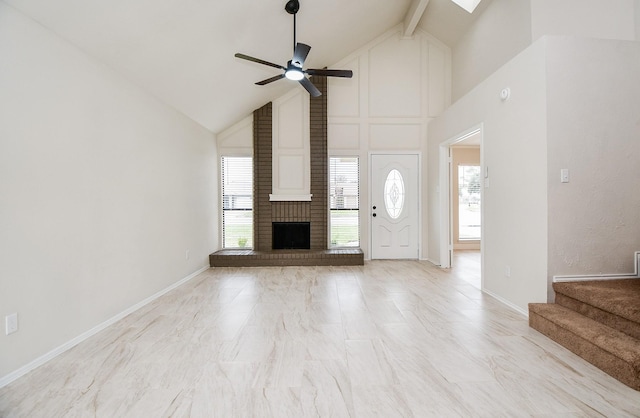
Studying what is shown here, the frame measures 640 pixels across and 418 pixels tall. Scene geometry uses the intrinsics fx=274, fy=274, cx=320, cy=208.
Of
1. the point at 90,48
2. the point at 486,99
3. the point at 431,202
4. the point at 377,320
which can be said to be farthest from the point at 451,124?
the point at 90,48

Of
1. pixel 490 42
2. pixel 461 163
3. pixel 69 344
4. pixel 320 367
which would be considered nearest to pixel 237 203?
pixel 69 344

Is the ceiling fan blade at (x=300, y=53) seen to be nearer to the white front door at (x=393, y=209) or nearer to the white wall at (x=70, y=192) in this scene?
the white wall at (x=70, y=192)

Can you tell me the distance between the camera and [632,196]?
2574 millimetres

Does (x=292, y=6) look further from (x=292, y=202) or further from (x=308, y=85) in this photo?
(x=292, y=202)

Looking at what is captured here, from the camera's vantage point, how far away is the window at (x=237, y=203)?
5.54 meters

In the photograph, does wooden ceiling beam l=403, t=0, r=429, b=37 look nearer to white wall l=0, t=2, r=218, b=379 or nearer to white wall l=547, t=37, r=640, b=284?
white wall l=547, t=37, r=640, b=284

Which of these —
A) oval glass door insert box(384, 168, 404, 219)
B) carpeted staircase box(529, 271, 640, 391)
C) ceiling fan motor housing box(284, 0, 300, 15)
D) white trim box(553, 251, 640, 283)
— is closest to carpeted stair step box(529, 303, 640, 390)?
carpeted staircase box(529, 271, 640, 391)

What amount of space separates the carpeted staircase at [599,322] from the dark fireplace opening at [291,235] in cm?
367

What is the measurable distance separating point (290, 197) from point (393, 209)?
6.72 feet

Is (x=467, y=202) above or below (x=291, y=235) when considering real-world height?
above

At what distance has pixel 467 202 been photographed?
6.68m

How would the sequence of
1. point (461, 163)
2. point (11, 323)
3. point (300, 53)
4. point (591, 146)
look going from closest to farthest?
point (11, 323) < point (591, 146) < point (300, 53) < point (461, 163)

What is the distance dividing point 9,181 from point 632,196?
503 centimetres

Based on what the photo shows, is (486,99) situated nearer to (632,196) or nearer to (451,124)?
(451,124)
